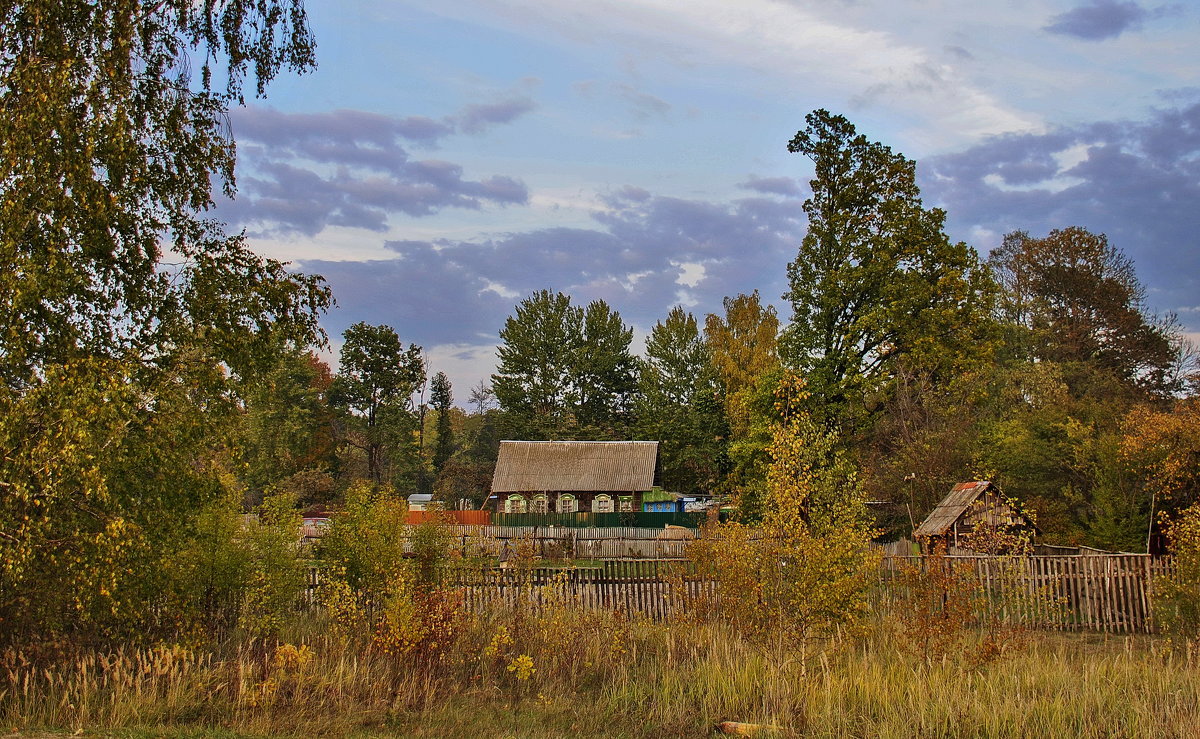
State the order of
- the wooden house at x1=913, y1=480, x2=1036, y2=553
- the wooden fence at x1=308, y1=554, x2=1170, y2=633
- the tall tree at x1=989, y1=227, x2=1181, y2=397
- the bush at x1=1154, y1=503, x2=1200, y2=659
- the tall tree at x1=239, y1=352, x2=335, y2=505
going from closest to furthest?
the bush at x1=1154, y1=503, x2=1200, y2=659 → the wooden fence at x1=308, y1=554, x2=1170, y2=633 → the wooden house at x1=913, y1=480, x2=1036, y2=553 → the tall tree at x1=989, y1=227, x2=1181, y2=397 → the tall tree at x1=239, y1=352, x2=335, y2=505

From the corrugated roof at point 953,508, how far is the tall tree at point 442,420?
176 feet

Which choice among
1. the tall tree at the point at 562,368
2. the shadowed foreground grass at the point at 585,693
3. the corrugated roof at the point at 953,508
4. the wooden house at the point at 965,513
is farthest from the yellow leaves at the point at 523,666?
the tall tree at the point at 562,368

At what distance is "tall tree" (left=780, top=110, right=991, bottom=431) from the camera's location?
30109mm

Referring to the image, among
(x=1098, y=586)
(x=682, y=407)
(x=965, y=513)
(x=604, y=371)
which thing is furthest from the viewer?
(x=604, y=371)

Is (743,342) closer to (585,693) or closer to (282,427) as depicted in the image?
(282,427)

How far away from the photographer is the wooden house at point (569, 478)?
161ft

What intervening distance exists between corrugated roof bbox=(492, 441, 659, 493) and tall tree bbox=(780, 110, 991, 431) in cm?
1909

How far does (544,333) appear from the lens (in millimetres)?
71812

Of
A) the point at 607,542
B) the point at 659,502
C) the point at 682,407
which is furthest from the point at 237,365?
the point at 682,407

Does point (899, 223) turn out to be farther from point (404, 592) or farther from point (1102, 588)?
point (404, 592)

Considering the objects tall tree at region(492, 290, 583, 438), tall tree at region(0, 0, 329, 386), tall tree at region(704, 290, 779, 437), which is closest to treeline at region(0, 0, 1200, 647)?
tall tree at region(0, 0, 329, 386)

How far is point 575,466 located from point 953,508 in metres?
31.1

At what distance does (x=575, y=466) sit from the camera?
50219 mm

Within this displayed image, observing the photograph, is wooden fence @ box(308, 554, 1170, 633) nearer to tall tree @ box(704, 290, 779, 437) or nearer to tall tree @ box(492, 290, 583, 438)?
tall tree @ box(704, 290, 779, 437)
